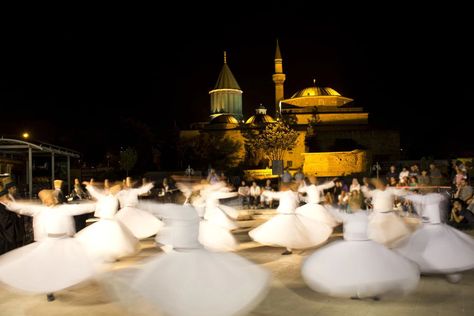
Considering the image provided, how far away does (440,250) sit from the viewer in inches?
362

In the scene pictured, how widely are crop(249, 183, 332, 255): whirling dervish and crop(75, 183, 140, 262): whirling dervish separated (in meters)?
3.07

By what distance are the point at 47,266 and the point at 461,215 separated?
511 inches

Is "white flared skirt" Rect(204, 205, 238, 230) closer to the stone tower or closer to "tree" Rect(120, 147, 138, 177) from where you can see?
"tree" Rect(120, 147, 138, 177)

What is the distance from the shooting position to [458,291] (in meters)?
8.61

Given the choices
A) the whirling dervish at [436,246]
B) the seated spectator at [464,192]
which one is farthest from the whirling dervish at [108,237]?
the seated spectator at [464,192]

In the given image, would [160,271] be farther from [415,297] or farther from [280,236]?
[280,236]

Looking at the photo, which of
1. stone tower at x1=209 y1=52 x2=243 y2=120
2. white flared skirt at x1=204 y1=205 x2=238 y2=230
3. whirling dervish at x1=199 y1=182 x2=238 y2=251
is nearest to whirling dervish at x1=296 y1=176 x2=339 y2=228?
white flared skirt at x1=204 y1=205 x2=238 y2=230

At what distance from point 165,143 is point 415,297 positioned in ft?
237

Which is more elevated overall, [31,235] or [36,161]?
[36,161]

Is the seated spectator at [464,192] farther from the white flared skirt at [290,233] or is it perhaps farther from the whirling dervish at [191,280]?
the whirling dervish at [191,280]

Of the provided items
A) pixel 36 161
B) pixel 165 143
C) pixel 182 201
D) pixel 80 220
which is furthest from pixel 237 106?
pixel 182 201

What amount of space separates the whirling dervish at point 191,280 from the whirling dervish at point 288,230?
413 centimetres

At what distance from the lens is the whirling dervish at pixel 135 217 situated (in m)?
13.9

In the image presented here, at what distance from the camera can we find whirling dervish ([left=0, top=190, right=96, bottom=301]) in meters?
8.30
